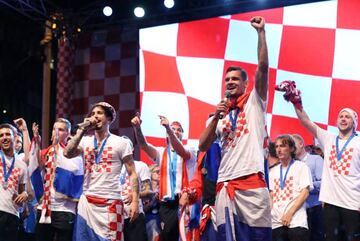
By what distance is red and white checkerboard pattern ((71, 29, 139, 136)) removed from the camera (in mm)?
9883

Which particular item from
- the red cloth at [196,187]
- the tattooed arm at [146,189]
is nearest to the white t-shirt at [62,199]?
the tattooed arm at [146,189]

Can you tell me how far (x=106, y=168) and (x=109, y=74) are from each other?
224 inches

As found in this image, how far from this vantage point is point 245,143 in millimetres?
3611

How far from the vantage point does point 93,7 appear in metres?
9.80

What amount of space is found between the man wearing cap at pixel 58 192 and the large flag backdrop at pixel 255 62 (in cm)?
280

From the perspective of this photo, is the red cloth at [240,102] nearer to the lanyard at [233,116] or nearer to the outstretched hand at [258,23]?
the lanyard at [233,116]

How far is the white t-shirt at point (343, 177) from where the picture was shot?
5.41m

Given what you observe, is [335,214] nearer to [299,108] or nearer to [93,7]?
[299,108]

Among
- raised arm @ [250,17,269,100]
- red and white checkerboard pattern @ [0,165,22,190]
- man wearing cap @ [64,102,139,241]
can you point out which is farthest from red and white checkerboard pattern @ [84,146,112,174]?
raised arm @ [250,17,269,100]

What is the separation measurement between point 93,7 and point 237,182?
687cm

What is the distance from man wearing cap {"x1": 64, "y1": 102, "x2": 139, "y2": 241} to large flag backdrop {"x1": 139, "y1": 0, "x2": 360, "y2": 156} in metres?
3.53

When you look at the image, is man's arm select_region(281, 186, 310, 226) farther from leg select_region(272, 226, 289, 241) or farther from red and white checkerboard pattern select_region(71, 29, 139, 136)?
red and white checkerboard pattern select_region(71, 29, 139, 136)

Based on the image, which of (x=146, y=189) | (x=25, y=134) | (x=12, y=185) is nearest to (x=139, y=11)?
(x=25, y=134)

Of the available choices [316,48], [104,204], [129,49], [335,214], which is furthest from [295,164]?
[129,49]
